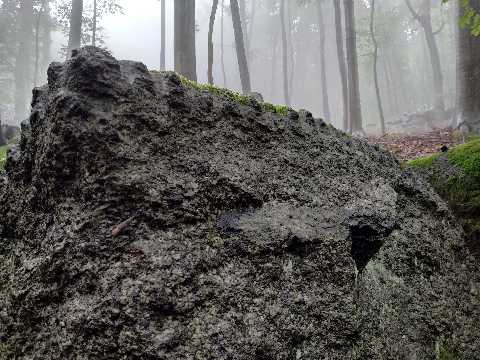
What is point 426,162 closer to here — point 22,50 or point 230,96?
point 230,96

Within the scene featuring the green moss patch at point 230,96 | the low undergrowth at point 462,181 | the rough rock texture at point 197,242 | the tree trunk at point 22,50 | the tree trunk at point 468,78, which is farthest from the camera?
the tree trunk at point 22,50

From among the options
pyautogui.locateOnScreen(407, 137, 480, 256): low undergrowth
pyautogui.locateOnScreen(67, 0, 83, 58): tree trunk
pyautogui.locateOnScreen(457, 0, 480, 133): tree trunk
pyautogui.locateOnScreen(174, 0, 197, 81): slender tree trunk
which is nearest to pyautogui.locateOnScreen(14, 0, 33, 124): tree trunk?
pyautogui.locateOnScreen(67, 0, 83, 58): tree trunk

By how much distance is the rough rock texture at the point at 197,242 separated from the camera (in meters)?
1.40

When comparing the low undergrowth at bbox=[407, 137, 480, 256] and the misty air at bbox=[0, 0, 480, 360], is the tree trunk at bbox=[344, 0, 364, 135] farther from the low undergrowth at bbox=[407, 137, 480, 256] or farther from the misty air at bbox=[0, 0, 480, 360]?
the misty air at bbox=[0, 0, 480, 360]

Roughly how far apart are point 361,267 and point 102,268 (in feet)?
4.01

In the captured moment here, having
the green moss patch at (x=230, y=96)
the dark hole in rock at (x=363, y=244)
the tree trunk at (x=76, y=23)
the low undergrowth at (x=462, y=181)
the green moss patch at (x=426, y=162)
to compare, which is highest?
the tree trunk at (x=76, y=23)

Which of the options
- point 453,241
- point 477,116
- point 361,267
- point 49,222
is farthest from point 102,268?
point 477,116

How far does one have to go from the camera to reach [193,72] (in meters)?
8.71

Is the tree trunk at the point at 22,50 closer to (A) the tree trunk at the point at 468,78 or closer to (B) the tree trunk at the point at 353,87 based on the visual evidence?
(B) the tree trunk at the point at 353,87

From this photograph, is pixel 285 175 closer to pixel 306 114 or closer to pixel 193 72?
pixel 306 114

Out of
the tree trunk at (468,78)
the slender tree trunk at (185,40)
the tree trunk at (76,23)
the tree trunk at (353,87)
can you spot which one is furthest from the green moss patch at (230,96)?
the tree trunk at (76,23)

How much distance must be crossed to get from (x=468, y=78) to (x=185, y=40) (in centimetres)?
635

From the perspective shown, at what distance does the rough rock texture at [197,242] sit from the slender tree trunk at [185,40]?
703 cm

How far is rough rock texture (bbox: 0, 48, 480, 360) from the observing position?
4.59 feet
